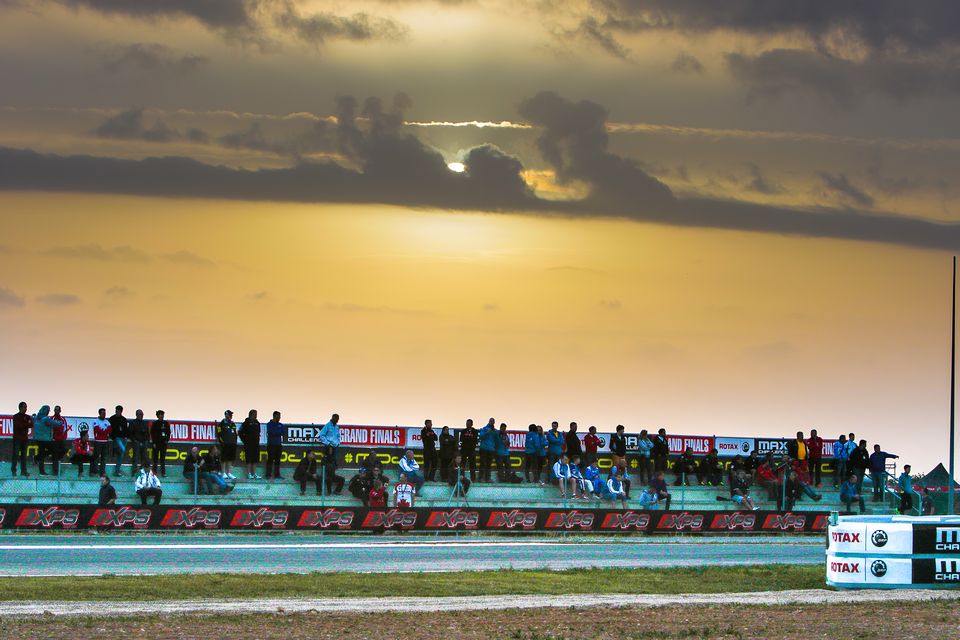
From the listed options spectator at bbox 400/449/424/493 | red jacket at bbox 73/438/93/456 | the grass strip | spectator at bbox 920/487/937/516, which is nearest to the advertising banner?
spectator at bbox 400/449/424/493

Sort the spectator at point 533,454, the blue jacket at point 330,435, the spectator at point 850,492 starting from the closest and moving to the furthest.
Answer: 1. the blue jacket at point 330,435
2. the spectator at point 533,454
3. the spectator at point 850,492

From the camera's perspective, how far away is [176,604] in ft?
60.4

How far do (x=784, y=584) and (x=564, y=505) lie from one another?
1361cm

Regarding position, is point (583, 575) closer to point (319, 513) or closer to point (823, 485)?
point (319, 513)

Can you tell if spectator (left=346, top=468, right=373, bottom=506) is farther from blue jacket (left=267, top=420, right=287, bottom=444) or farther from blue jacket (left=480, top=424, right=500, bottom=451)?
blue jacket (left=480, top=424, right=500, bottom=451)

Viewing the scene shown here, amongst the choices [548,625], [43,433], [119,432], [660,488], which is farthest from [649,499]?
[548,625]

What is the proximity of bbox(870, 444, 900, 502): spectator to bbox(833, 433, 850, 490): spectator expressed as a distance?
0.72 meters

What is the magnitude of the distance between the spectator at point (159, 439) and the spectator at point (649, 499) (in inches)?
489

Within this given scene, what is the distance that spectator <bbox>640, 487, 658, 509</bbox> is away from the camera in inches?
1481

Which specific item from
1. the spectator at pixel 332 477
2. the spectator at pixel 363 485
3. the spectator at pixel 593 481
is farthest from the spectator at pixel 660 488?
the spectator at pixel 332 477

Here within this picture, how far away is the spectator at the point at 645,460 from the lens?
39625mm

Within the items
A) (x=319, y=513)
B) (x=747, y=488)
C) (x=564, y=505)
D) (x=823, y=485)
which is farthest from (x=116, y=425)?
(x=823, y=485)

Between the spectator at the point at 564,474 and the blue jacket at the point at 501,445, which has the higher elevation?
the blue jacket at the point at 501,445

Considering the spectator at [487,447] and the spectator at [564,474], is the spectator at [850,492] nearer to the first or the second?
the spectator at [564,474]
